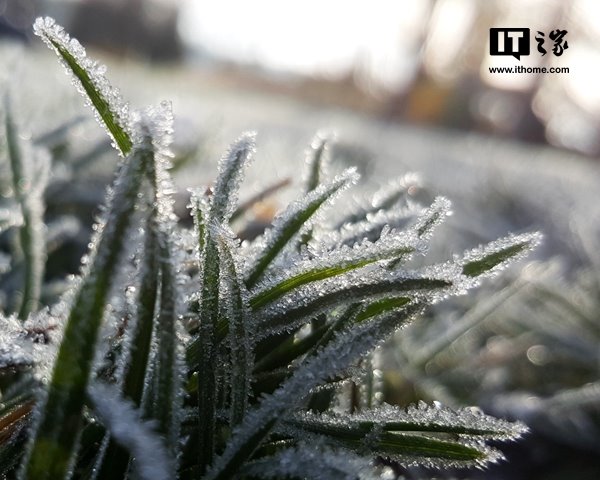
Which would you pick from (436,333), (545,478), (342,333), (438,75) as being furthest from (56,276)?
(438,75)

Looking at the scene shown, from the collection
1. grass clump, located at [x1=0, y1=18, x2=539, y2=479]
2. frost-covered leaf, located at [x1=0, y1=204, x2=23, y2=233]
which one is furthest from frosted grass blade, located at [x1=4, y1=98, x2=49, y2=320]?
grass clump, located at [x1=0, y1=18, x2=539, y2=479]

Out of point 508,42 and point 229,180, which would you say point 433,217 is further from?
point 508,42

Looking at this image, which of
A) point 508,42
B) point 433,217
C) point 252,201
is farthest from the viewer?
point 508,42

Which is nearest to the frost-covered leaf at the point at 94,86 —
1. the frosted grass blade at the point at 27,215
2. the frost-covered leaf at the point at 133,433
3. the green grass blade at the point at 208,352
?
the green grass blade at the point at 208,352

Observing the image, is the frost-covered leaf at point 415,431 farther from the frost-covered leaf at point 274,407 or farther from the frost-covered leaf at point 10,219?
the frost-covered leaf at point 10,219

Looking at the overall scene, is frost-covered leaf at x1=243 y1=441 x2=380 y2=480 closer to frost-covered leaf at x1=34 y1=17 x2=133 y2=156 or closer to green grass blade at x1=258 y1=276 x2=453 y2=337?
green grass blade at x1=258 y1=276 x2=453 y2=337

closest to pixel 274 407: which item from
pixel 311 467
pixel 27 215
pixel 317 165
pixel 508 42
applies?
pixel 311 467
